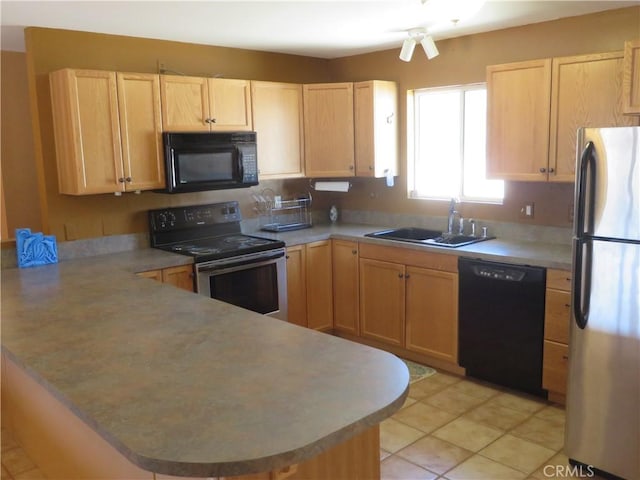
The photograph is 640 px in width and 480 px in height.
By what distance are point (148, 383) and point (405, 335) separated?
8.92ft

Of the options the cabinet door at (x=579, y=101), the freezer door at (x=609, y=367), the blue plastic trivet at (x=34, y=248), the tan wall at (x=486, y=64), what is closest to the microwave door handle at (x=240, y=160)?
the tan wall at (x=486, y=64)

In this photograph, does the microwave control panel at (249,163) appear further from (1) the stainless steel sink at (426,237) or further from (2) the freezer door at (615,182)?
(2) the freezer door at (615,182)

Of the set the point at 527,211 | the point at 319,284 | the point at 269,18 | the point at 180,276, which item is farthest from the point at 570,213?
the point at 180,276

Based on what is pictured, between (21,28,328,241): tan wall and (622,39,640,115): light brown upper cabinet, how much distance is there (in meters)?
2.70

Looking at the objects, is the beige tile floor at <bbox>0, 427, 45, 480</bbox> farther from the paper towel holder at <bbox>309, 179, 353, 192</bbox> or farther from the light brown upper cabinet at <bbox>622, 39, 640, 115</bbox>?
the light brown upper cabinet at <bbox>622, 39, 640, 115</bbox>

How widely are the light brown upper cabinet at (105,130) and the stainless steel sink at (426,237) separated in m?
1.74

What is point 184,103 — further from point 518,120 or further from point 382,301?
point 518,120

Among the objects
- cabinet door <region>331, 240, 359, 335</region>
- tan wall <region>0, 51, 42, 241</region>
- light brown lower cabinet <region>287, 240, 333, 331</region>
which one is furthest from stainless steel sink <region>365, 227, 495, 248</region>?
tan wall <region>0, 51, 42, 241</region>

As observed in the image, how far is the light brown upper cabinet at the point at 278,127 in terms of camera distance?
4.41 metres

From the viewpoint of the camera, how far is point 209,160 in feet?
13.3

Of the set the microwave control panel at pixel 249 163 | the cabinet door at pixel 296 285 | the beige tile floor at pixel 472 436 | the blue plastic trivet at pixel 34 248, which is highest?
the microwave control panel at pixel 249 163

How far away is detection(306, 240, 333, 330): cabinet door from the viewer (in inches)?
177

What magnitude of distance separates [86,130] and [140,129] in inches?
13.6

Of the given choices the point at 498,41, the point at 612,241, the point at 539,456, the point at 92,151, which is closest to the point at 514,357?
the point at 539,456
